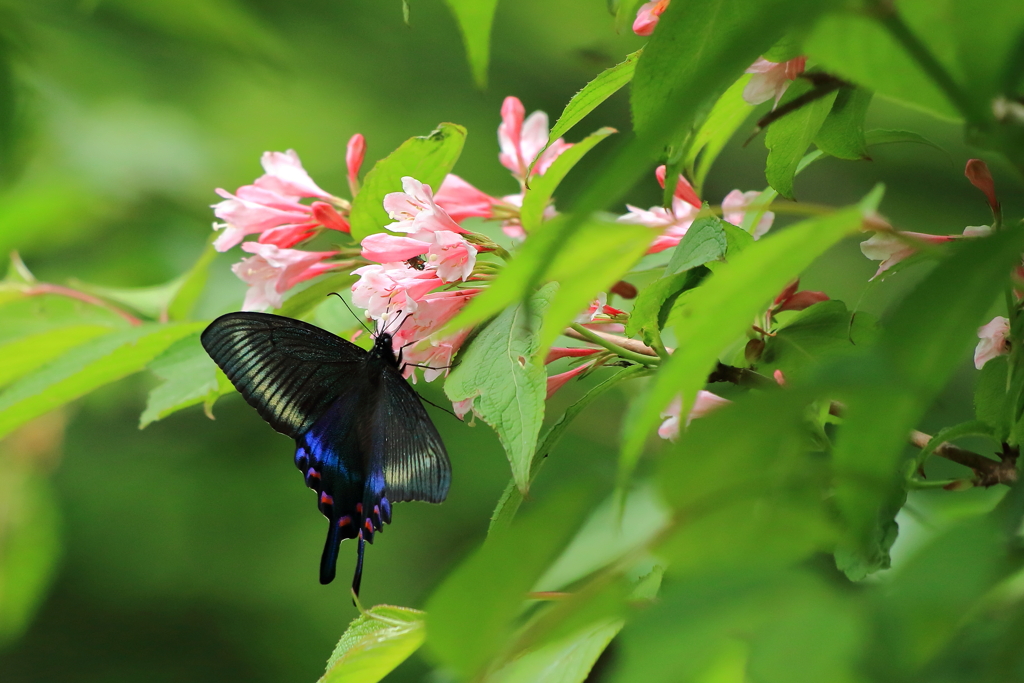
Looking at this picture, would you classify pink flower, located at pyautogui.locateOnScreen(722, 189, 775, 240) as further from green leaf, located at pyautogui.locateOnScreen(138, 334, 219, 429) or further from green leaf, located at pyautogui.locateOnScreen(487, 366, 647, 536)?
green leaf, located at pyautogui.locateOnScreen(138, 334, 219, 429)

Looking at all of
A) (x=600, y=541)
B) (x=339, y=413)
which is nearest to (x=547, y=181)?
(x=339, y=413)

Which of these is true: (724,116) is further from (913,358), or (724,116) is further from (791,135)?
(913,358)

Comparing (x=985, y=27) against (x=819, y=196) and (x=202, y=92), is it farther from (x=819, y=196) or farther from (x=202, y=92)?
(x=202, y=92)

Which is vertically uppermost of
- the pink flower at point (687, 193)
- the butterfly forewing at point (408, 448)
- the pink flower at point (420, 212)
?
the pink flower at point (420, 212)

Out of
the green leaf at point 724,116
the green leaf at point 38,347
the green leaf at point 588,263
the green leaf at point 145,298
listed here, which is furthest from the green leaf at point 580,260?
the green leaf at point 145,298

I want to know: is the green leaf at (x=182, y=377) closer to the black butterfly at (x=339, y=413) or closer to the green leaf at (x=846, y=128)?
the black butterfly at (x=339, y=413)

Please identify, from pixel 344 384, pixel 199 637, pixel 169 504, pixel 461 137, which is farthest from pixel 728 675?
pixel 199 637

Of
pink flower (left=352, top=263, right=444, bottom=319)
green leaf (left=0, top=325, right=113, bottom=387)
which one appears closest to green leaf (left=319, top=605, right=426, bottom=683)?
pink flower (left=352, top=263, right=444, bottom=319)
